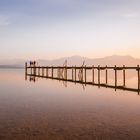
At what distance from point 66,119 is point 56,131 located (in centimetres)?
222

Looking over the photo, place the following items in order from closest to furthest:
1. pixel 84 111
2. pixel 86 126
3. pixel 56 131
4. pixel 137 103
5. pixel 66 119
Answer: pixel 56 131 < pixel 86 126 < pixel 66 119 < pixel 84 111 < pixel 137 103

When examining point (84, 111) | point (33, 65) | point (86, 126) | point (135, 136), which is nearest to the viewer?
point (135, 136)

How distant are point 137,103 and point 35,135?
33.5 ft

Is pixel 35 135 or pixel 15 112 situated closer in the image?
pixel 35 135

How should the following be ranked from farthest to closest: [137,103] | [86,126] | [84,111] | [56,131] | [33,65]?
[33,65] → [137,103] → [84,111] → [86,126] → [56,131]

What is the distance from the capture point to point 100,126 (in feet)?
38.8

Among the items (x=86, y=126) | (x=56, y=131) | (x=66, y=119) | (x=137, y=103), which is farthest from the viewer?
(x=137, y=103)

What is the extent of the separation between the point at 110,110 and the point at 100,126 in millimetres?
4179

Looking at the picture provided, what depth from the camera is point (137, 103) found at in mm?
19047

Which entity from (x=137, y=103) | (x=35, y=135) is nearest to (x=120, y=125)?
(x=35, y=135)

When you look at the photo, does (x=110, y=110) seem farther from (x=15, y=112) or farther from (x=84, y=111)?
(x=15, y=112)

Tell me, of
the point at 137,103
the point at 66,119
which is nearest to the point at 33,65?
the point at 137,103

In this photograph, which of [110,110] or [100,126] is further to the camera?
[110,110]

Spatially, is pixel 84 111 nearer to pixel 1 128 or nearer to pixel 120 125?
pixel 120 125
